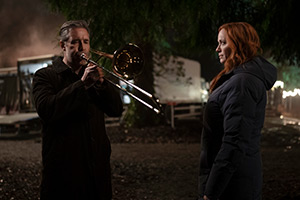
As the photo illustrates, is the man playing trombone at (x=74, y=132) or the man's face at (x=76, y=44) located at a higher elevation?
the man's face at (x=76, y=44)

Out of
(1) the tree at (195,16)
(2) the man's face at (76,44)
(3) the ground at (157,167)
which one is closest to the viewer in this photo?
(2) the man's face at (76,44)

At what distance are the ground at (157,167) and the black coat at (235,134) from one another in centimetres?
327

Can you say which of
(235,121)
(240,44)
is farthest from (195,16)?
(235,121)

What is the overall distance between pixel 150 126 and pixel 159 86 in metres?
3.60

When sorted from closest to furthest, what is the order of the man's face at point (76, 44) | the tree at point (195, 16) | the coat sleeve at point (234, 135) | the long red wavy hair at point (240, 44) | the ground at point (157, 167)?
1. the coat sleeve at point (234, 135)
2. the long red wavy hair at point (240, 44)
3. the man's face at point (76, 44)
4. the ground at point (157, 167)
5. the tree at point (195, 16)

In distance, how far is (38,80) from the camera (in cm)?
261

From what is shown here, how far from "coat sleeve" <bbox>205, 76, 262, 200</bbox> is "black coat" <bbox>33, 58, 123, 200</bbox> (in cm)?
87

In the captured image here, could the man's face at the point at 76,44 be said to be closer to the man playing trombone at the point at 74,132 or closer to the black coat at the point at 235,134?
the man playing trombone at the point at 74,132

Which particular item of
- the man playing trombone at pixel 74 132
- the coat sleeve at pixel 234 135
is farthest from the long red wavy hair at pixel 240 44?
the man playing trombone at pixel 74 132

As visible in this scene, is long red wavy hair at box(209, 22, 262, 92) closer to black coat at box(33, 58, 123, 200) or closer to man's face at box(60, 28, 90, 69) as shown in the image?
black coat at box(33, 58, 123, 200)

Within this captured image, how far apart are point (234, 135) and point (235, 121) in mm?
87

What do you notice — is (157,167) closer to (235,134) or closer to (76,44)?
(76,44)

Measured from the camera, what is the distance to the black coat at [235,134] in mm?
2104

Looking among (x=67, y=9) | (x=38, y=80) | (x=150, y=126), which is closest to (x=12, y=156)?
(x=67, y=9)
